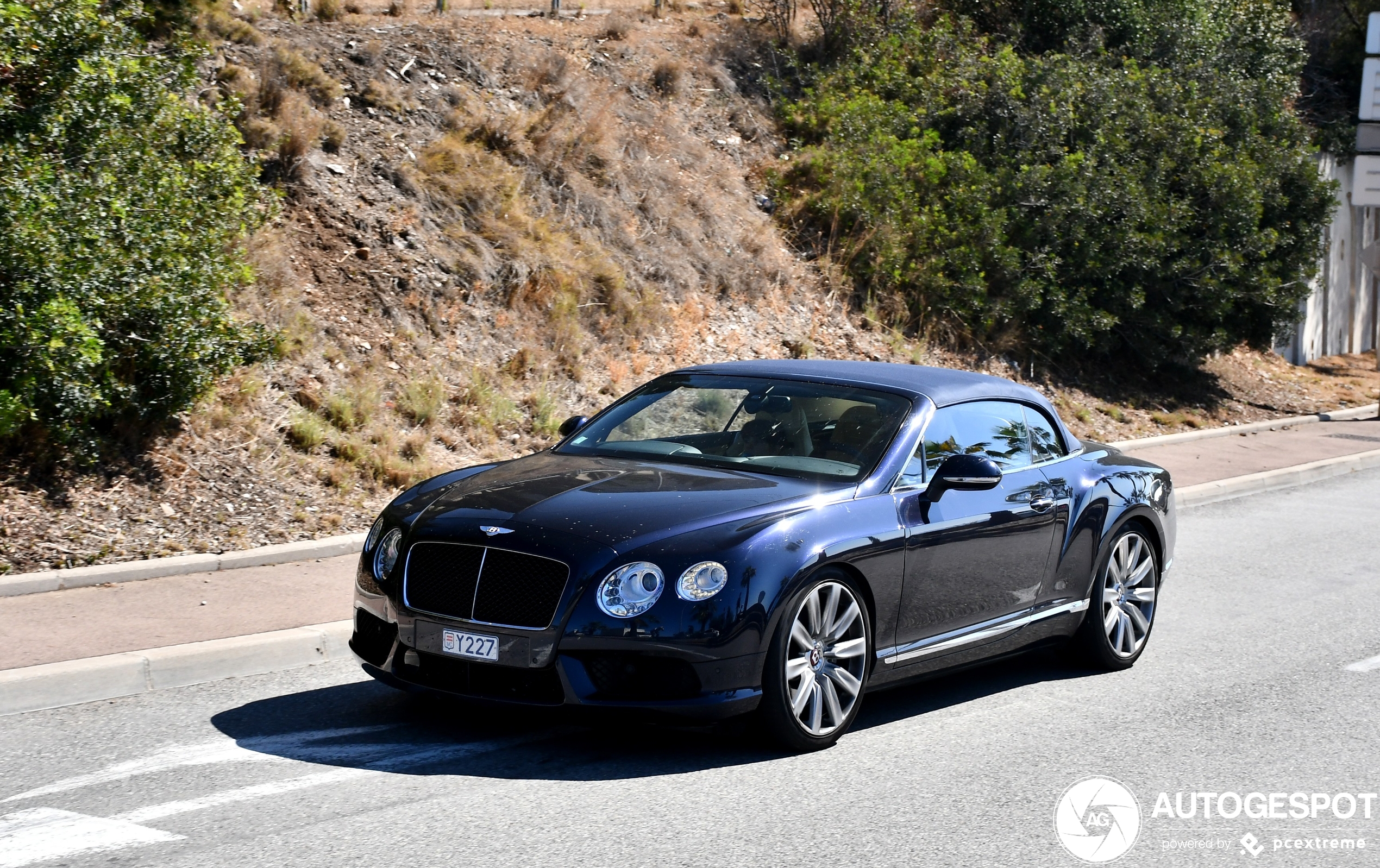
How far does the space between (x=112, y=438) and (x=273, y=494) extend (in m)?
1.15

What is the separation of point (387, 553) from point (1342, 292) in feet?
97.9

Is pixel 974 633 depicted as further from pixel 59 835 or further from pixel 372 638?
pixel 59 835

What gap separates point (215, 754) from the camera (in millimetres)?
5711

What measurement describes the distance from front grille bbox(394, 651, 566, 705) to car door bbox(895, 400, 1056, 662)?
1.66m

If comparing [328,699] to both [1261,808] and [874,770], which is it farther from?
[1261,808]

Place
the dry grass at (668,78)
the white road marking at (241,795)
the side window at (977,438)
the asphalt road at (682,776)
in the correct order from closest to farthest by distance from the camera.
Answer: the asphalt road at (682,776), the white road marking at (241,795), the side window at (977,438), the dry grass at (668,78)

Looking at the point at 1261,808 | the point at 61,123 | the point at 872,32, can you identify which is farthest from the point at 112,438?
the point at 872,32

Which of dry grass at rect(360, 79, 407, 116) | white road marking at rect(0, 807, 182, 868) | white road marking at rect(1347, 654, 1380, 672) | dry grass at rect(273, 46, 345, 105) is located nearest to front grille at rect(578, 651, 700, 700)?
white road marking at rect(0, 807, 182, 868)

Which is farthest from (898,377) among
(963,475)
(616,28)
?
(616,28)

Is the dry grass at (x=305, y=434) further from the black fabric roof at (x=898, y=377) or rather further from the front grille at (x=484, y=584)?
the front grille at (x=484, y=584)

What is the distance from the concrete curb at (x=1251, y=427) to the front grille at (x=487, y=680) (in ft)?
41.0

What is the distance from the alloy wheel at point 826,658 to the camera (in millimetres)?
5746

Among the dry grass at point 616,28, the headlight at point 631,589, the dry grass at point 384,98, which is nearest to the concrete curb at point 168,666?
the headlight at point 631,589

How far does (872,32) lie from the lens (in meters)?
22.9
